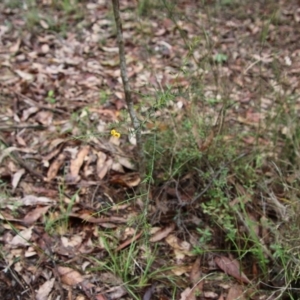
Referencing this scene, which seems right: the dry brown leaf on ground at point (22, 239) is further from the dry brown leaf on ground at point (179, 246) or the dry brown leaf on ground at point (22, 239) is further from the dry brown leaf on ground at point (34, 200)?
the dry brown leaf on ground at point (179, 246)

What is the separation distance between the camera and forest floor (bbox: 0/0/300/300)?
1839 mm

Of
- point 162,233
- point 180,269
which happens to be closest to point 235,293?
point 180,269

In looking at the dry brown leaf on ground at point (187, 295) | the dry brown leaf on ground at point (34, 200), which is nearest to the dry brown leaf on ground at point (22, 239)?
the dry brown leaf on ground at point (34, 200)

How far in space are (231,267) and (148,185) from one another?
1.67 feet

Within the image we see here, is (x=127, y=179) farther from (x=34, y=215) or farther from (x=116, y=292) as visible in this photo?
(x=116, y=292)

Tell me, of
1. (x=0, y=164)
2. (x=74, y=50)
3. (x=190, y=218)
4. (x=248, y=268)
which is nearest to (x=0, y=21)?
(x=74, y=50)

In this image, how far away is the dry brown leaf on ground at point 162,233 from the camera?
202 cm

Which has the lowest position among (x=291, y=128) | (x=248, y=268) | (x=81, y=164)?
(x=248, y=268)

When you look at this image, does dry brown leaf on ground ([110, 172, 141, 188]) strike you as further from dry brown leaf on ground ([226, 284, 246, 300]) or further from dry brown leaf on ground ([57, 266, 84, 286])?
dry brown leaf on ground ([226, 284, 246, 300])

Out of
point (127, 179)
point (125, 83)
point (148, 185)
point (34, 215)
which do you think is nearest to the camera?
point (125, 83)

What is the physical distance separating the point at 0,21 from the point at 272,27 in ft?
6.92

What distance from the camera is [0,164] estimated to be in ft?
7.30

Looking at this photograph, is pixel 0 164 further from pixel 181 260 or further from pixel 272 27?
pixel 272 27

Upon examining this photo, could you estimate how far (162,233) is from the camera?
205cm
